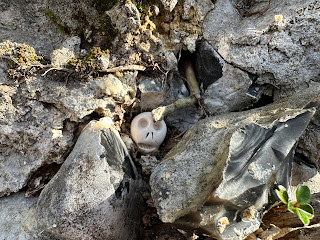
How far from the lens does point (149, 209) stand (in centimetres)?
265

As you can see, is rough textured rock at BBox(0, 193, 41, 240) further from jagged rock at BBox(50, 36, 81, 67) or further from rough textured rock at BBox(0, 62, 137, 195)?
jagged rock at BBox(50, 36, 81, 67)

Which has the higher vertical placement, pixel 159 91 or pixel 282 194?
pixel 159 91

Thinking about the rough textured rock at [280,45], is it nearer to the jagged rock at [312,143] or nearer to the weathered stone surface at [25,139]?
the jagged rock at [312,143]

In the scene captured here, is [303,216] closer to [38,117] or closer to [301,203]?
[301,203]

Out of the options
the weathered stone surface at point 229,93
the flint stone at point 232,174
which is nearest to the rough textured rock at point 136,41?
the weathered stone surface at point 229,93

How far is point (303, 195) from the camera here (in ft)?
6.49

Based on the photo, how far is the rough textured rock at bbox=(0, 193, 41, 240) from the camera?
2.45 m

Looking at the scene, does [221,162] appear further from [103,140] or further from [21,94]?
[21,94]

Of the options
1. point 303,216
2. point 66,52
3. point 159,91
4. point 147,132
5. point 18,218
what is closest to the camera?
point 303,216

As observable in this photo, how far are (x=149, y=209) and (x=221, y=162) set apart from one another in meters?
0.92

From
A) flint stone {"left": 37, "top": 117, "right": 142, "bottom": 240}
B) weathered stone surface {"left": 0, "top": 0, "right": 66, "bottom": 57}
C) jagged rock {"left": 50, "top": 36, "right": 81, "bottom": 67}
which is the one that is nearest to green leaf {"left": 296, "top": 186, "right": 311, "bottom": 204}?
flint stone {"left": 37, "top": 117, "right": 142, "bottom": 240}

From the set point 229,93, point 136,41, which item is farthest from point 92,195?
point 229,93

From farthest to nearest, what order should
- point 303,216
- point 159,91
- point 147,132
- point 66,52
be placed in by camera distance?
point 159,91 < point 147,132 < point 66,52 < point 303,216

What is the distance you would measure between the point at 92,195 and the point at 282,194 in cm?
140
